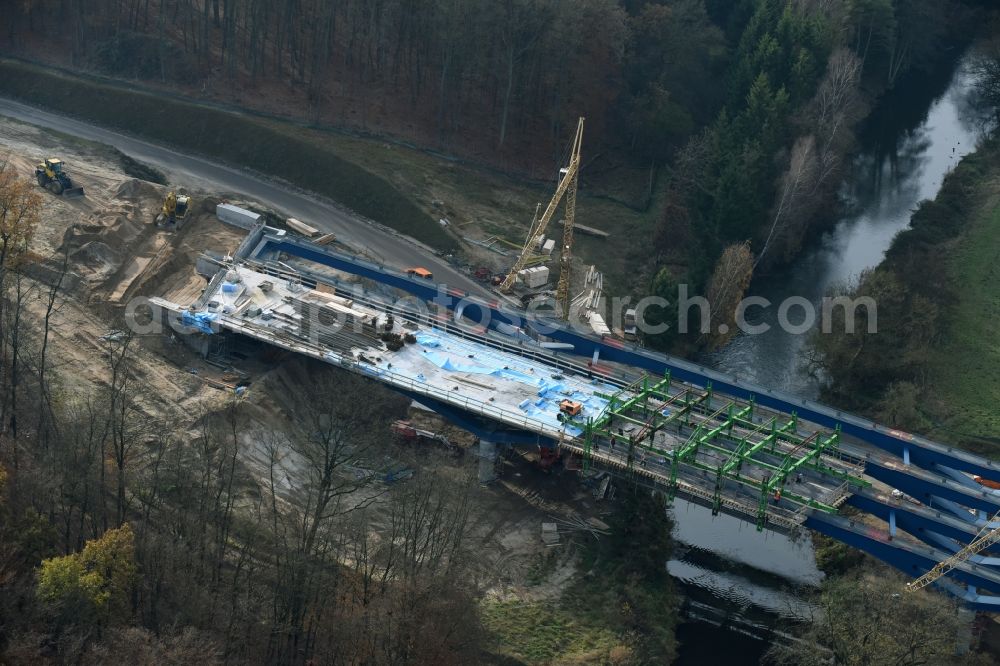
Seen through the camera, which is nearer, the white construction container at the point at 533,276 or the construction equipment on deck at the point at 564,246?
the construction equipment on deck at the point at 564,246

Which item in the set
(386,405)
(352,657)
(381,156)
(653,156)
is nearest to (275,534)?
(352,657)

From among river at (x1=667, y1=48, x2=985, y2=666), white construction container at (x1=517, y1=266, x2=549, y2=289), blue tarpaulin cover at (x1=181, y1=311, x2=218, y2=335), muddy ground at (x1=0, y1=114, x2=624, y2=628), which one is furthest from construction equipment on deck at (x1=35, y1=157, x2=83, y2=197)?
river at (x1=667, y1=48, x2=985, y2=666)

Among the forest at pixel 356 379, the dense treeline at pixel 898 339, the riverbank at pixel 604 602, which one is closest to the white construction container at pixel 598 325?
the forest at pixel 356 379

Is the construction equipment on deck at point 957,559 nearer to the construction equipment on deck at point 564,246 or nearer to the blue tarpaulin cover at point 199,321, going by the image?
the construction equipment on deck at point 564,246

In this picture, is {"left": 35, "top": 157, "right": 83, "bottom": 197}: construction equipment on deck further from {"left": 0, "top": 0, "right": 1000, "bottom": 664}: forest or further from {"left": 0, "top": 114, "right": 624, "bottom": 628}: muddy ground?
{"left": 0, "top": 0, "right": 1000, "bottom": 664}: forest

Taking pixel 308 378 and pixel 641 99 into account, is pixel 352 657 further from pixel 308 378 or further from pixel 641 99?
pixel 641 99

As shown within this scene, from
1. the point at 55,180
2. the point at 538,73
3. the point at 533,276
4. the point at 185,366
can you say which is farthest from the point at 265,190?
the point at 538,73

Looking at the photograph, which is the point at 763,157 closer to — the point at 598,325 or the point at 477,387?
the point at 598,325
